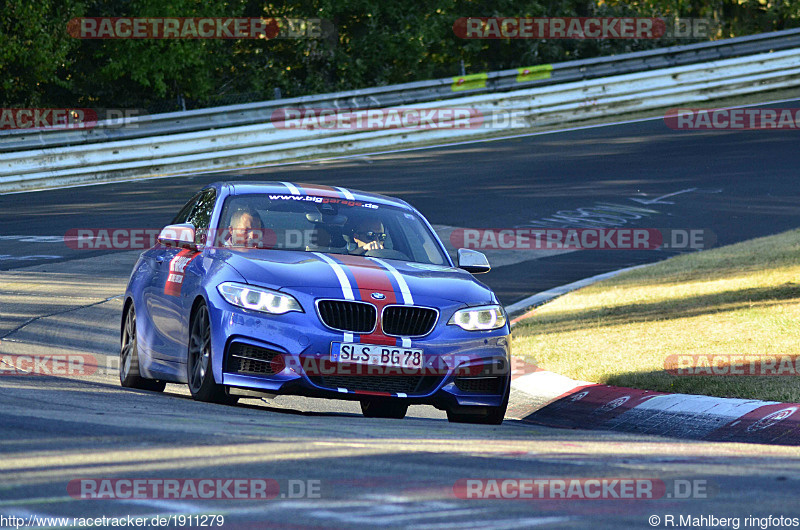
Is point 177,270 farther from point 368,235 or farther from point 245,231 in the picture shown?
point 368,235

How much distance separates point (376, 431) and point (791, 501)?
2.41m

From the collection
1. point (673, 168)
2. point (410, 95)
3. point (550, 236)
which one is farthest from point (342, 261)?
point (410, 95)

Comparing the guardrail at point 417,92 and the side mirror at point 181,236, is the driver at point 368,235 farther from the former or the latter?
the guardrail at point 417,92

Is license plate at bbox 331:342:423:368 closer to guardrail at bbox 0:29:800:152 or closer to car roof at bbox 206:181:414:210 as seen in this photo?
car roof at bbox 206:181:414:210

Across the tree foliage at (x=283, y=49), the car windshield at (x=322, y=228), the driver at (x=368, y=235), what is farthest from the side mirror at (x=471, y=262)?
the tree foliage at (x=283, y=49)

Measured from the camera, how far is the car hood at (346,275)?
24.2 feet

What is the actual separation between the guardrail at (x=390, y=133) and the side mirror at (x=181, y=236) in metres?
15.0

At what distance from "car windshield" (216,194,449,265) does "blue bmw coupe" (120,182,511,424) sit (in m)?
0.01

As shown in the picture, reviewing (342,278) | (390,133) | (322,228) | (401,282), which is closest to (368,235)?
(322,228)

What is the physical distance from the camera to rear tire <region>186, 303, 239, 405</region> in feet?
24.4

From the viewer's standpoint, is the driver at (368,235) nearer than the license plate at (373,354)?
No

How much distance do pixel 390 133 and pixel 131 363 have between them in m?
17.2

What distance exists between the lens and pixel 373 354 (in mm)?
7234

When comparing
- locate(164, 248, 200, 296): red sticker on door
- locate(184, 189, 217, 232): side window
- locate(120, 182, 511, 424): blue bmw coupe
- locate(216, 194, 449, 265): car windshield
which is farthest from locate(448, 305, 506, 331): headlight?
locate(184, 189, 217, 232): side window
